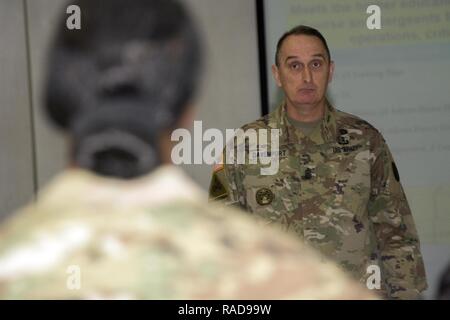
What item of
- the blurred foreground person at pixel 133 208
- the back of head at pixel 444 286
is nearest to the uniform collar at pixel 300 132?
the blurred foreground person at pixel 133 208

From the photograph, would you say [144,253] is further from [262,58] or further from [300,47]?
[300,47]

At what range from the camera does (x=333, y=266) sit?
284cm

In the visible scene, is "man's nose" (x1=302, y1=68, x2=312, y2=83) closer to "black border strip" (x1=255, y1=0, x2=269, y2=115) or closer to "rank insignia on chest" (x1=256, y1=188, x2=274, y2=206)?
"black border strip" (x1=255, y1=0, x2=269, y2=115)

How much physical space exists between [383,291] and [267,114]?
0.86m

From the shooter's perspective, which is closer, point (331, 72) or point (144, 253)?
point (144, 253)

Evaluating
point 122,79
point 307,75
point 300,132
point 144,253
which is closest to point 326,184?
point 300,132

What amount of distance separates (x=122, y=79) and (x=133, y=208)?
1.75ft

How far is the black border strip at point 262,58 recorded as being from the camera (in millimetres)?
2951

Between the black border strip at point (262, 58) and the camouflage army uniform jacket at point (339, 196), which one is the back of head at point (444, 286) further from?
the black border strip at point (262, 58)

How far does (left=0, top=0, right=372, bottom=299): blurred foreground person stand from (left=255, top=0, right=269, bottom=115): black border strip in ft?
0.86

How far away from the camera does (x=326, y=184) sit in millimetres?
2873

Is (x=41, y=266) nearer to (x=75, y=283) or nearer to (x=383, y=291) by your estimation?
(x=75, y=283)
